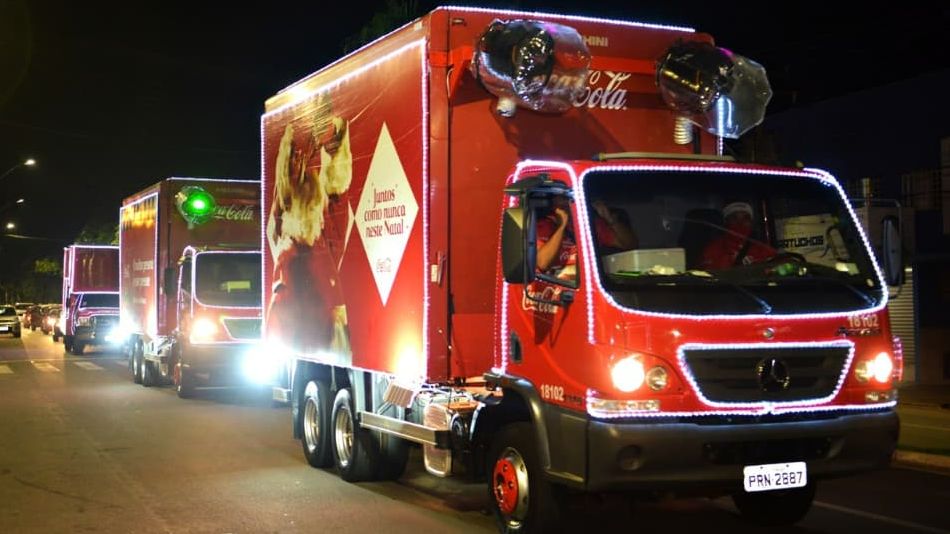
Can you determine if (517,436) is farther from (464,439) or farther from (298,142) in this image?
(298,142)

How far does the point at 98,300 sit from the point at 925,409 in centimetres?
2692

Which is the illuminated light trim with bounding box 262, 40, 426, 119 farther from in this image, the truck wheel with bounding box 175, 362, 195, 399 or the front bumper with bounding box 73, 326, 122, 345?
the front bumper with bounding box 73, 326, 122, 345

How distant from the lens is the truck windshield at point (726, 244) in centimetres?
611

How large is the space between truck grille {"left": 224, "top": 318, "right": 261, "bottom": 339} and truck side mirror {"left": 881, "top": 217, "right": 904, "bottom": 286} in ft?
44.2

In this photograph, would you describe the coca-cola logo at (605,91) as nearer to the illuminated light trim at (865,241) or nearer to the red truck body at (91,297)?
the illuminated light trim at (865,241)

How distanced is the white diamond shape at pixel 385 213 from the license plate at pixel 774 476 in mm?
3145

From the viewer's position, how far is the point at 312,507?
28.8 feet

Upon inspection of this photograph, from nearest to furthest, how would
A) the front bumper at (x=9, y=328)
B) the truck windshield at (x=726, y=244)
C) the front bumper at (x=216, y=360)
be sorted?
1. the truck windshield at (x=726, y=244)
2. the front bumper at (x=216, y=360)
3. the front bumper at (x=9, y=328)

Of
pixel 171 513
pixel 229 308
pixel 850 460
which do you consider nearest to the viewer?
pixel 850 460

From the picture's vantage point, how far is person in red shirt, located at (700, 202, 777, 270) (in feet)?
21.4

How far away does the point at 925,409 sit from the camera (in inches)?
653

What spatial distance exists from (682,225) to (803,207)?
3.06 feet

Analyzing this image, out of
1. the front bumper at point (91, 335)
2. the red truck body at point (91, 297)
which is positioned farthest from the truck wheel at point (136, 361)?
the red truck body at point (91, 297)

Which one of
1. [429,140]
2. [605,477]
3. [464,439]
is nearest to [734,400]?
[605,477]
